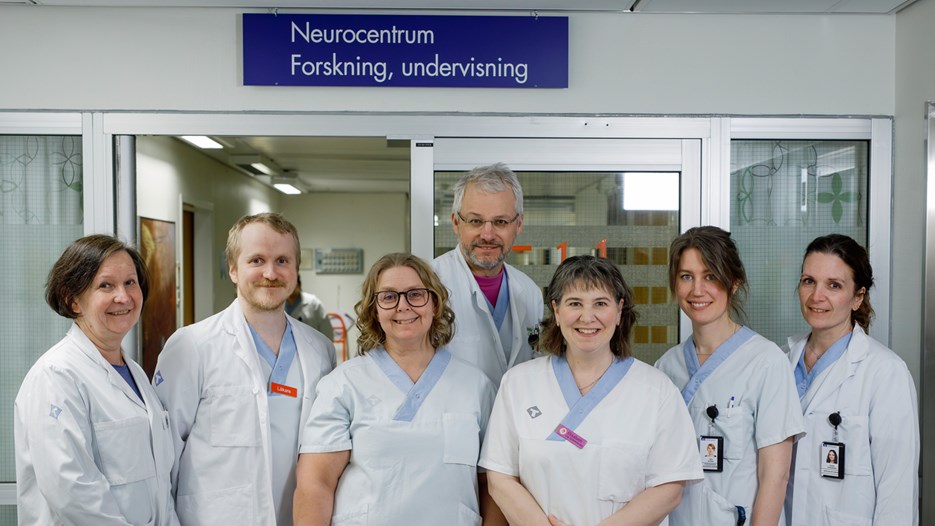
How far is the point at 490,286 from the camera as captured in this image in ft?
8.09

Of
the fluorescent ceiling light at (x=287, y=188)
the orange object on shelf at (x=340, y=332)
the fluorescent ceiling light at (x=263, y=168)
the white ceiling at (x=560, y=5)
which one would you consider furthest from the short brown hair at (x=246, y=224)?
the fluorescent ceiling light at (x=287, y=188)

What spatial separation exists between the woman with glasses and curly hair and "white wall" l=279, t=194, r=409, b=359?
26.9ft

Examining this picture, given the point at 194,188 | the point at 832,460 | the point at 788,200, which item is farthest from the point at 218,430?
the point at 194,188

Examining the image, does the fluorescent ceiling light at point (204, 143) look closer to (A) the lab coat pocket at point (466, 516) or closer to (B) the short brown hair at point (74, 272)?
(B) the short brown hair at point (74, 272)

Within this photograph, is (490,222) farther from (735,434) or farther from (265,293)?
(735,434)

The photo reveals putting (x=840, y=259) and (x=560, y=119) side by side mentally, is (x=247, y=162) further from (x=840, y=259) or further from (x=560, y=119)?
(x=840, y=259)

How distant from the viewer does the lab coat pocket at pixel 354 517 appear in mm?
1899

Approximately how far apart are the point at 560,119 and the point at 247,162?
185 inches

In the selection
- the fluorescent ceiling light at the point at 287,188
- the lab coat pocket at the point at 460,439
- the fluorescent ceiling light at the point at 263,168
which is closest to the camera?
the lab coat pocket at the point at 460,439

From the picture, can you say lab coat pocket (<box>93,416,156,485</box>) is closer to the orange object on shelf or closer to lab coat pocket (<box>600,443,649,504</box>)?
lab coat pocket (<box>600,443,649,504</box>)

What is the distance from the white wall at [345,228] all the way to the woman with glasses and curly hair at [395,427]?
8.21 metres

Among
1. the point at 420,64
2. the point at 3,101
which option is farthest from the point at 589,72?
the point at 3,101

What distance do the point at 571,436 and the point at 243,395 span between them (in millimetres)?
988

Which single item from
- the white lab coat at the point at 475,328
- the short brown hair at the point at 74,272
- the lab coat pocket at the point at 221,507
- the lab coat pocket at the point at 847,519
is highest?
the short brown hair at the point at 74,272
